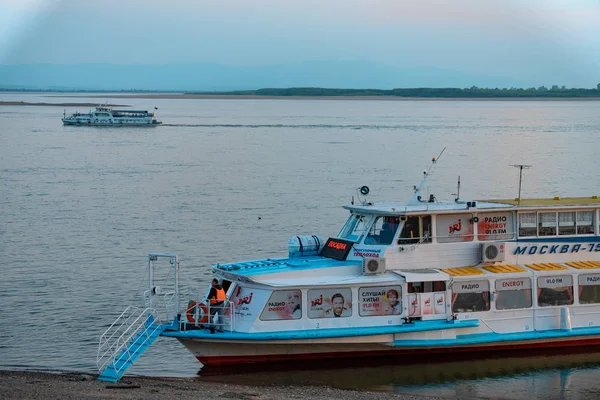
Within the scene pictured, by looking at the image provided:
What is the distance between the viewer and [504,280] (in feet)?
64.0

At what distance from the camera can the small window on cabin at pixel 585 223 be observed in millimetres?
20641

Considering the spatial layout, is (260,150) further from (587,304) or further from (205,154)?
(587,304)

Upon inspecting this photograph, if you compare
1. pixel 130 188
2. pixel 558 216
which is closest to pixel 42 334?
pixel 558 216

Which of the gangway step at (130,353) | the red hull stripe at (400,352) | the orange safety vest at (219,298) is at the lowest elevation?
the red hull stripe at (400,352)

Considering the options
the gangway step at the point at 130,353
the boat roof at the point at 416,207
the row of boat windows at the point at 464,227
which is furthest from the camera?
the row of boat windows at the point at 464,227

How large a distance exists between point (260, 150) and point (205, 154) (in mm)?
5548

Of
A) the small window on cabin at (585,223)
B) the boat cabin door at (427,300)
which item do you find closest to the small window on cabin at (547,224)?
the small window on cabin at (585,223)

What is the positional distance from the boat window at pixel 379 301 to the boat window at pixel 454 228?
5.62ft

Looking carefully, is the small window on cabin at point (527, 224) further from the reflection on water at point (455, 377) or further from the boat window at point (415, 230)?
the reflection on water at point (455, 377)

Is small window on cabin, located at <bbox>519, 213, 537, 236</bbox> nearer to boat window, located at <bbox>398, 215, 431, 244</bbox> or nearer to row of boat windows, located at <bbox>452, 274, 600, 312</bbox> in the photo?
row of boat windows, located at <bbox>452, 274, 600, 312</bbox>

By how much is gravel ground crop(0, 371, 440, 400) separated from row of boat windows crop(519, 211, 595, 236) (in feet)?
17.3

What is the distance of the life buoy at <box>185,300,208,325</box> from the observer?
60.3 feet

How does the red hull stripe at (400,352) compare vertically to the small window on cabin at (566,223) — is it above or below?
below

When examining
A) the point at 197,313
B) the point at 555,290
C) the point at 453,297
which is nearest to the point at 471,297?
the point at 453,297
